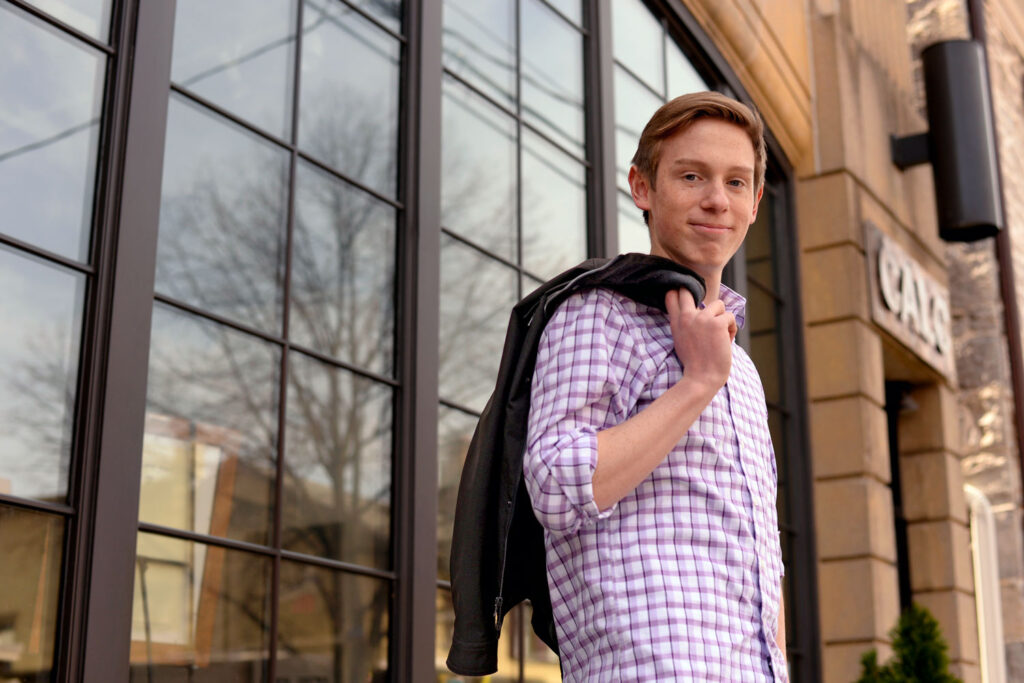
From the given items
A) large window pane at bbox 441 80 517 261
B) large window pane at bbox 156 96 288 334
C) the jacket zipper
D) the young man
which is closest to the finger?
the young man

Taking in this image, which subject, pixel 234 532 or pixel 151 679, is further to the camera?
pixel 234 532

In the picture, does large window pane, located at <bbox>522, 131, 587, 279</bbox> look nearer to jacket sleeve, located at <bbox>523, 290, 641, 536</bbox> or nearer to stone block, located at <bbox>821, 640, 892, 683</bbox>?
stone block, located at <bbox>821, 640, 892, 683</bbox>

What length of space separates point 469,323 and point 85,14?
192 cm

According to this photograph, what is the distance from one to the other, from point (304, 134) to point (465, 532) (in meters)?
2.73

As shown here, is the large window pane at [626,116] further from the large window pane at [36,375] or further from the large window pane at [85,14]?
the large window pane at [36,375]

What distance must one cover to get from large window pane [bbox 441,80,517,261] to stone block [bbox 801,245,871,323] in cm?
341

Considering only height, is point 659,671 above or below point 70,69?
below

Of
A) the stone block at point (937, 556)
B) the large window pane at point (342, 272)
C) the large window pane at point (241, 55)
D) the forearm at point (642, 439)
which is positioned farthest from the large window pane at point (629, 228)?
the forearm at point (642, 439)

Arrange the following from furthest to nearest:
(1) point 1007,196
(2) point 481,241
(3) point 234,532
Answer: (1) point 1007,196, (2) point 481,241, (3) point 234,532

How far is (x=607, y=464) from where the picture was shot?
168 centimetres

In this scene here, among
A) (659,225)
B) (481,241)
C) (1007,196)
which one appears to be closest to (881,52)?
(1007,196)

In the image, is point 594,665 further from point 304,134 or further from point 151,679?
point 304,134

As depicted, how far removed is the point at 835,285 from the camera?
8.09 metres

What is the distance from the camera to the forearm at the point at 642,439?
5.53 ft
